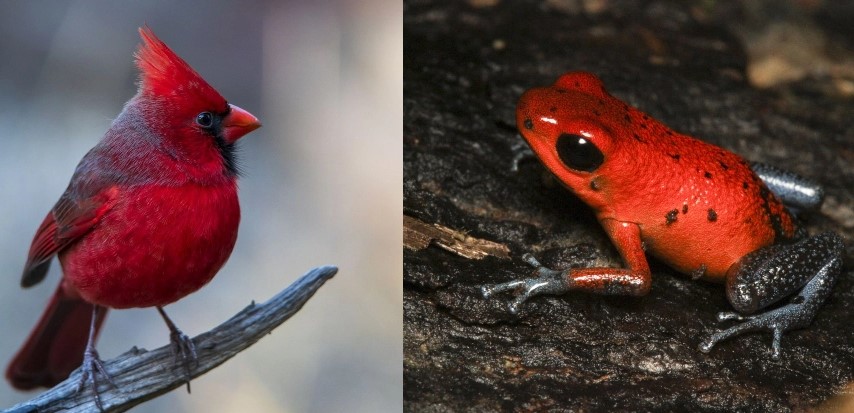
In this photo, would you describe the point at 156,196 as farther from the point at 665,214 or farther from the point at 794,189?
the point at 794,189

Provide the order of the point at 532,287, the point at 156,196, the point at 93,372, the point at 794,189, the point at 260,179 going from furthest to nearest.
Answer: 1. the point at 794,189
2. the point at 532,287
3. the point at 260,179
4. the point at 93,372
5. the point at 156,196

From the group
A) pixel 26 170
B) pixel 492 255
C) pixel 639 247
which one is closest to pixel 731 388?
pixel 639 247

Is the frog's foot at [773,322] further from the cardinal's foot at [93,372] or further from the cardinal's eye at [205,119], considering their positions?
the cardinal's foot at [93,372]

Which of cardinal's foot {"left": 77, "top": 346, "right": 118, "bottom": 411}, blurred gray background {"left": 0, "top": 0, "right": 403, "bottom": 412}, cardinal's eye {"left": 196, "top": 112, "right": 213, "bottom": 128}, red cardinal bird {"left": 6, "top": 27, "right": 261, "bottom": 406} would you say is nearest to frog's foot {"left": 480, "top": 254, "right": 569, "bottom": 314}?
blurred gray background {"left": 0, "top": 0, "right": 403, "bottom": 412}

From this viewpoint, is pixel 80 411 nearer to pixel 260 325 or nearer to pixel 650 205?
pixel 260 325

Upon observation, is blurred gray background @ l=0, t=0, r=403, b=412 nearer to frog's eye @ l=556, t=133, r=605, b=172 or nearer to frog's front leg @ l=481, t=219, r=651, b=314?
frog's front leg @ l=481, t=219, r=651, b=314

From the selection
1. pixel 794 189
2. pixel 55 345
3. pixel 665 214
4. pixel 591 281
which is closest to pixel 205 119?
pixel 55 345
